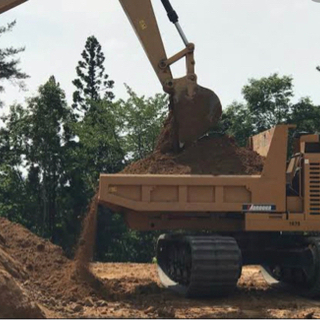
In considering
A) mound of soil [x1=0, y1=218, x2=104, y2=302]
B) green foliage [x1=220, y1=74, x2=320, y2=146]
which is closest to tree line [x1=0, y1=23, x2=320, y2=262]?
green foliage [x1=220, y1=74, x2=320, y2=146]

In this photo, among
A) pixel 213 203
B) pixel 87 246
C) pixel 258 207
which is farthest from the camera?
pixel 87 246

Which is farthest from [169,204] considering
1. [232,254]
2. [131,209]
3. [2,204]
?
[2,204]

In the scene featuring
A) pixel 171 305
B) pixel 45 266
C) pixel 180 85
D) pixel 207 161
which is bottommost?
pixel 171 305

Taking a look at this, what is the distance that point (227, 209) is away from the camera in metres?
9.43


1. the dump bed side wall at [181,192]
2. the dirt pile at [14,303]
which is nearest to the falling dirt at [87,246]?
the dump bed side wall at [181,192]

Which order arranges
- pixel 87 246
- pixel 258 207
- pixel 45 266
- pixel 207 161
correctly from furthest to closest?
pixel 45 266 < pixel 207 161 < pixel 87 246 < pixel 258 207

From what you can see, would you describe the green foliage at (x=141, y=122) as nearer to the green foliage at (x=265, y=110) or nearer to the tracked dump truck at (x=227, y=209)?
the green foliage at (x=265, y=110)

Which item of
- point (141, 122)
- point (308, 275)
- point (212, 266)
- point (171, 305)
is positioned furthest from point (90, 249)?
point (141, 122)

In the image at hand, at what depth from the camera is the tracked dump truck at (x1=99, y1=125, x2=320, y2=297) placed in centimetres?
922

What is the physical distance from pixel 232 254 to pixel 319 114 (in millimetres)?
24684

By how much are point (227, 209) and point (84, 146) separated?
27287 mm

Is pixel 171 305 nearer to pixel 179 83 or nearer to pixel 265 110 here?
pixel 179 83

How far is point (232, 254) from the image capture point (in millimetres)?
9203

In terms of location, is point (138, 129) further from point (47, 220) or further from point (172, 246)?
point (172, 246)
